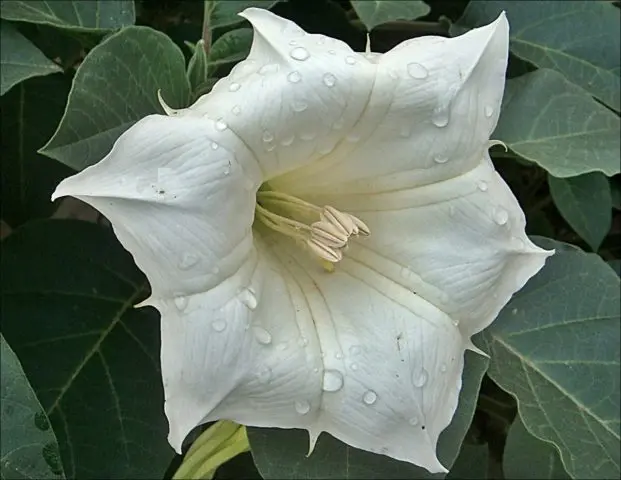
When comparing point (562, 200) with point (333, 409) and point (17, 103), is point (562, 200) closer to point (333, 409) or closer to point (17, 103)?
point (333, 409)

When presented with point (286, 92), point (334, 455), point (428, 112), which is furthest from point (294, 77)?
point (334, 455)

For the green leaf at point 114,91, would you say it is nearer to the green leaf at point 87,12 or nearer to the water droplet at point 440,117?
the green leaf at point 87,12

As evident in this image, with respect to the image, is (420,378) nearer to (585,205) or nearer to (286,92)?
(286,92)

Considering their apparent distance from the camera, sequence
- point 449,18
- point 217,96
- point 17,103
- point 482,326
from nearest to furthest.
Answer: point 217,96 < point 482,326 < point 17,103 < point 449,18

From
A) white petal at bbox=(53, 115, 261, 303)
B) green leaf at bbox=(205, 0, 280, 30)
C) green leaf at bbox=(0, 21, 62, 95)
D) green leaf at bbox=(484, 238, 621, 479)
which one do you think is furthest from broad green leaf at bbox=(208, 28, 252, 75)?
green leaf at bbox=(484, 238, 621, 479)

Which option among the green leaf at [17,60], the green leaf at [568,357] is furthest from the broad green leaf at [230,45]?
the green leaf at [568,357]

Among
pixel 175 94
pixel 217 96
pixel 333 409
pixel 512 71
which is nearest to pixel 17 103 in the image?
pixel 175 94
